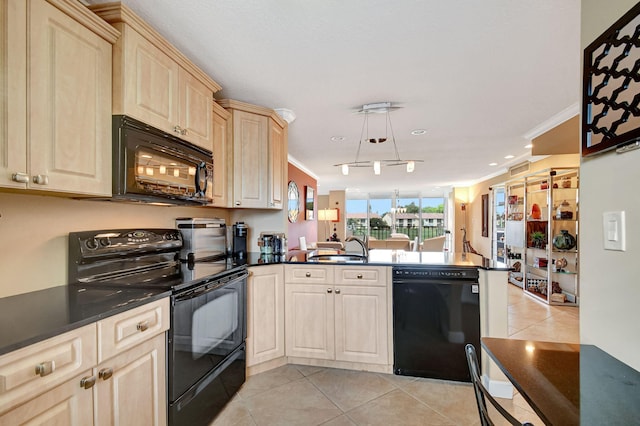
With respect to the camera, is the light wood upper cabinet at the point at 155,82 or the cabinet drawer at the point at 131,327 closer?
the cabinet drawer at the point at 131,327

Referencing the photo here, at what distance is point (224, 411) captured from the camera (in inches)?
77.9

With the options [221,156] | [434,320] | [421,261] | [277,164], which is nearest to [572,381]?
[434,320]

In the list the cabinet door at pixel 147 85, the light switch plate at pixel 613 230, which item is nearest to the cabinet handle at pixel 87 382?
the cabinet door at pixel 147 85

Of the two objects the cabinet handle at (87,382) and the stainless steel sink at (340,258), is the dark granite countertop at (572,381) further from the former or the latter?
the stainless steel sink at (340,258)

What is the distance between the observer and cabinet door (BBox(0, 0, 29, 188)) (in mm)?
1057

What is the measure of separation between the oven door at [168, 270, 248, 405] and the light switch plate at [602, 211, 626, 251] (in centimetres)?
179

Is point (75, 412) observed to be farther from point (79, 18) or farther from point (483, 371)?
point (483, 371)

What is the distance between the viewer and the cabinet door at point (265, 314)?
7.91 feet

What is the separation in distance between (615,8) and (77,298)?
2.27m

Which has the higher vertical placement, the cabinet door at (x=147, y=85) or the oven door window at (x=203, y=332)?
the cabinet door at (x=147, y=85)

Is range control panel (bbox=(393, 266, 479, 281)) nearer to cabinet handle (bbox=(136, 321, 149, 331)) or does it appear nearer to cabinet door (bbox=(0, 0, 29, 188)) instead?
cabinet handle (bbox=(136, 321, 149, 331))

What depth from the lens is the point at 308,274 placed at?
2.57 metres

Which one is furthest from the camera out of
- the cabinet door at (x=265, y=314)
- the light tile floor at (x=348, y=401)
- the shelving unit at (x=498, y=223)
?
the shelving unit at (x=498, y=223)

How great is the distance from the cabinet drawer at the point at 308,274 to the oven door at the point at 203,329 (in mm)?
459
